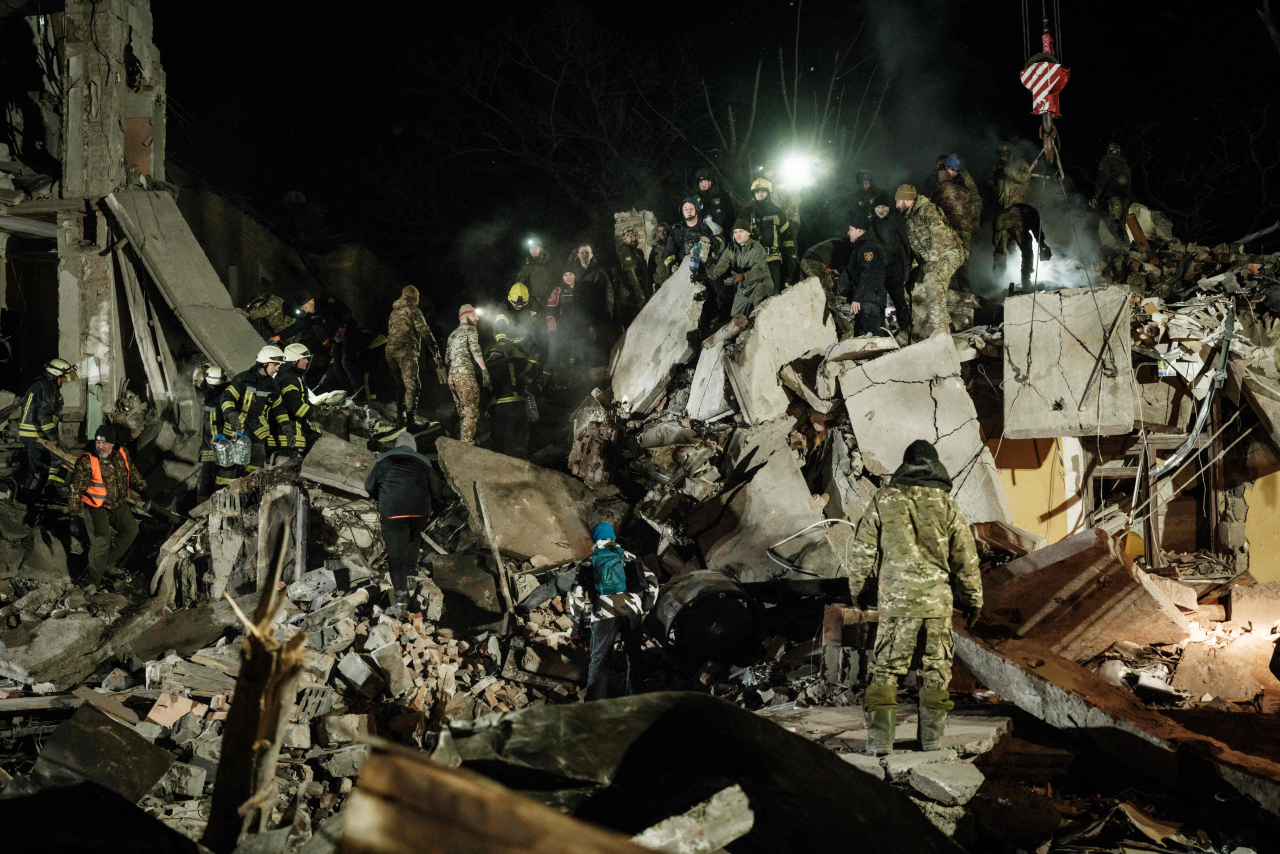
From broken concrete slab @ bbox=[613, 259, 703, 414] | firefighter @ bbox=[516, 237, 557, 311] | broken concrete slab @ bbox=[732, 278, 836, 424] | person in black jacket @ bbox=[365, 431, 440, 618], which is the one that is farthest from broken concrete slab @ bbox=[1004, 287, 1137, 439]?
firefighter @ bbox=[516, 237, 557, 311]

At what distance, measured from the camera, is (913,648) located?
426 centimetres

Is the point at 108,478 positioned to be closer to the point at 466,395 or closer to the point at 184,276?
the point at 184,276

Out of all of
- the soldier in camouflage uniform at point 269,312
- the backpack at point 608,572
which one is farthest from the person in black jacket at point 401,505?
the soldier in camouflage uniform at point 269,312

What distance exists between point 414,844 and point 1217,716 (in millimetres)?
5388

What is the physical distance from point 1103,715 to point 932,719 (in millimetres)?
1096

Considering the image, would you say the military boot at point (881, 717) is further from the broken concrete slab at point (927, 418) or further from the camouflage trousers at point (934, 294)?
the camouflage trousers at point (934, 294)

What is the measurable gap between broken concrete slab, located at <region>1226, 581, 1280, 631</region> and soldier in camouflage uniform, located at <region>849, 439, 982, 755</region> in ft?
13.6

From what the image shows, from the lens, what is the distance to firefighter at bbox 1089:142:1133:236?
11953 millimetres

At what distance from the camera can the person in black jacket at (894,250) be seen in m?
9.09

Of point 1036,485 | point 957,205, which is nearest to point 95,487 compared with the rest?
point 1036,485

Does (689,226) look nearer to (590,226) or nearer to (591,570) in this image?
(591,570)

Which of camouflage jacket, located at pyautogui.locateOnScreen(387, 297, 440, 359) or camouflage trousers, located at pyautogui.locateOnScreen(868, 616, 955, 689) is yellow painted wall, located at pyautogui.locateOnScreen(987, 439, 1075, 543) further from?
camouflage jacket, located at pyautogui.locateOnScreen(387, 297, 440, 359)

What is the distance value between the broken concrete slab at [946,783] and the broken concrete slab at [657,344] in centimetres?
686

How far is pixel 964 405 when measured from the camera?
8.20 metres
